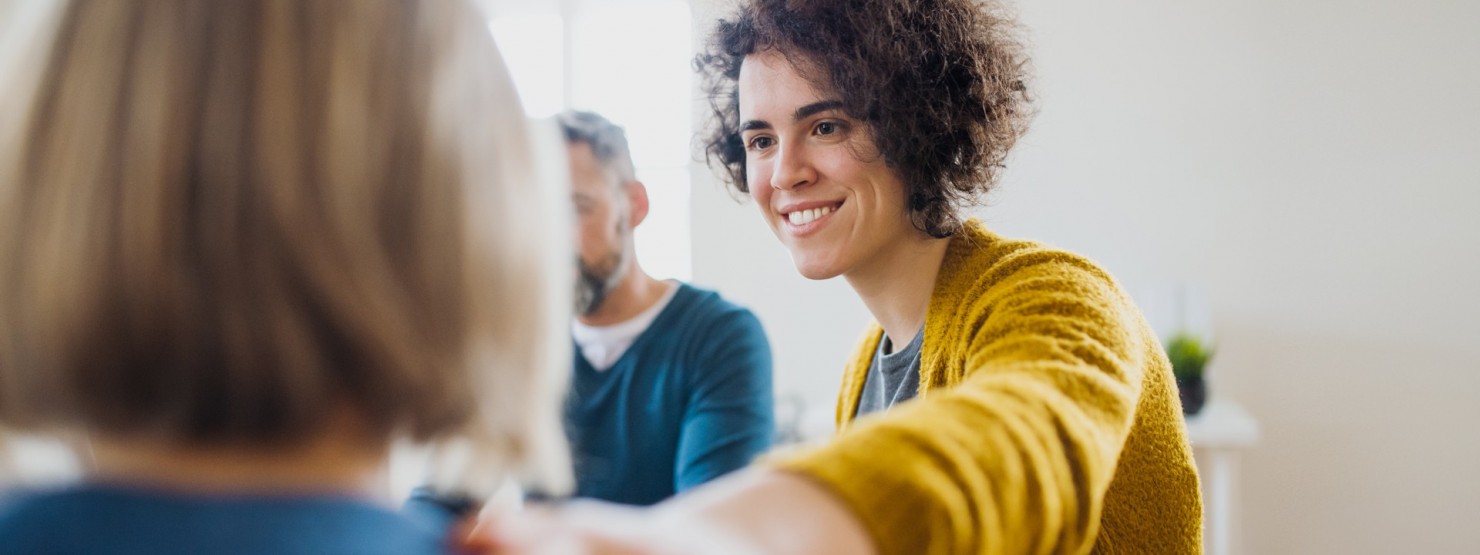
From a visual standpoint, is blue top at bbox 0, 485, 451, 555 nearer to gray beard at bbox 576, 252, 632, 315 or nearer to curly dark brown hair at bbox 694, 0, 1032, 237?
curly dark brown hair at bbox 694, 0, 1032, 237

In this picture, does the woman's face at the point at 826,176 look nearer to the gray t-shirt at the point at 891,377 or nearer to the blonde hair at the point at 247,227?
the gray t-shirt at the point at 891,377

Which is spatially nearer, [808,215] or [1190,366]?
[808,215]

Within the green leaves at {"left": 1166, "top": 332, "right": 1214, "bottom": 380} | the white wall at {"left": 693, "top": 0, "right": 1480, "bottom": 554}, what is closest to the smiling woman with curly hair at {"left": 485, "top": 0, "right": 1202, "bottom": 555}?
the green leaves at {"left": 1166, "top": 332, "right": 1214, "bottom": 380}

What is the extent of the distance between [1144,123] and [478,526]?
306 centimetres

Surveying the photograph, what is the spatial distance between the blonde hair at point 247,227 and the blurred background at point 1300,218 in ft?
8.28

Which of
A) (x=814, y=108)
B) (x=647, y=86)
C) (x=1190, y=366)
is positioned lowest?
(x=1190, y=366)

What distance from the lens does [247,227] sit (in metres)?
0.40

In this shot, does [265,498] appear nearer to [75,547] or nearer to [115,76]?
[75,547]

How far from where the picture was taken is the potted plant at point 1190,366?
8.98 feet

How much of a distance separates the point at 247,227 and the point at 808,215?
89 centimetres

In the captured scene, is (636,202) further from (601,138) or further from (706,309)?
(706,309)

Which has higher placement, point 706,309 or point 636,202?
point 636,202

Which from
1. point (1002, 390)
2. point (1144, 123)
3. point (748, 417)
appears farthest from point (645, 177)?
point (1002, 390)

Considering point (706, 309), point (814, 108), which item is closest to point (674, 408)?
point (706, 309)
